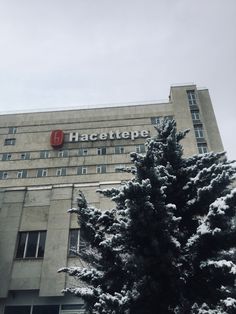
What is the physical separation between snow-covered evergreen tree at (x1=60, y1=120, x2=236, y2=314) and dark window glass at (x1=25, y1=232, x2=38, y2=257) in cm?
903

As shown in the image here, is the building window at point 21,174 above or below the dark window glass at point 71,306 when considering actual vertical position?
above

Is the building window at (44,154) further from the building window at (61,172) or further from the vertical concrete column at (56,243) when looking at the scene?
the vertical concrete column at (56,243)

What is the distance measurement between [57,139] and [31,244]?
1117 inches

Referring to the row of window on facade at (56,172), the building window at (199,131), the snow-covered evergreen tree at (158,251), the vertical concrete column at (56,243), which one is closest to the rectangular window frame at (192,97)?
the building window at (199,131)

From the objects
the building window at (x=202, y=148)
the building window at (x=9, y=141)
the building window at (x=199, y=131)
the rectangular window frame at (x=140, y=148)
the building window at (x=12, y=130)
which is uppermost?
the building window at (x=12, y=130)

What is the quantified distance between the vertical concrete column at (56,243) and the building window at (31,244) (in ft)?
1.57

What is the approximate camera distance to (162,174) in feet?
31.9

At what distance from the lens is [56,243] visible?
1773 centimetres

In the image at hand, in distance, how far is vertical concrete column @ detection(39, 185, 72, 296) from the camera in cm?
1648

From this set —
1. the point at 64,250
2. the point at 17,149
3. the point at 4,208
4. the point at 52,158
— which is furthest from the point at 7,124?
the point at 64,250

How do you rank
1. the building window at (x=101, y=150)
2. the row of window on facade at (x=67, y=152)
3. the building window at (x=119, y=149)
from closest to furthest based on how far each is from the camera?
1. the building window at (x=119, y=149)
2. the row of window on facade at (x=67, y=152)
3. the building window at (x=101, y=150)

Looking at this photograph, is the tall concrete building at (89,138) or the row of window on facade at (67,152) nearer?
the tall concrete building at (89,138)

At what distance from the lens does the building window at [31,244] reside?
17.7 m

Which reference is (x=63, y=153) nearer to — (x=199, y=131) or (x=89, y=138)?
(x=89, y=138)
